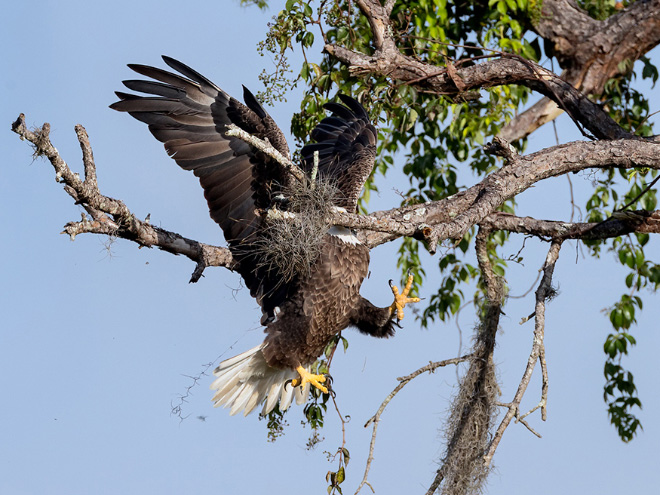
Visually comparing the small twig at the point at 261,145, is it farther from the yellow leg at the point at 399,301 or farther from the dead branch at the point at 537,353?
the yellow leg at the point at 399,301

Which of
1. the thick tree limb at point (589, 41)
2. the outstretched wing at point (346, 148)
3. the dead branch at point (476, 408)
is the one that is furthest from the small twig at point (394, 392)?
the thick tree limb at point (589, 41)

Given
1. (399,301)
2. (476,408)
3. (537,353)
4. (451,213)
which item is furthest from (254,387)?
(537,353)

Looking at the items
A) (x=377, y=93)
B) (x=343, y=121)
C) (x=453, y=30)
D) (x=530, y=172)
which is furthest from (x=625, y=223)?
(x=453, y=30)

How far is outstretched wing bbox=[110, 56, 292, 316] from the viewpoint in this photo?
12.7ft

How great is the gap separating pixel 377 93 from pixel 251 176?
86cm

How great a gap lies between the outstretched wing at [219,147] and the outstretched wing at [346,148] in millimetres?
420

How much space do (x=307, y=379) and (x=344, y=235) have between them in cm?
75

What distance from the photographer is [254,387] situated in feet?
14.0

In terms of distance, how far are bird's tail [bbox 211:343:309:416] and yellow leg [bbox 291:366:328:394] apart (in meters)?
0.12

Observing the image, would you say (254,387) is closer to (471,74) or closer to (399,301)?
(399,301)

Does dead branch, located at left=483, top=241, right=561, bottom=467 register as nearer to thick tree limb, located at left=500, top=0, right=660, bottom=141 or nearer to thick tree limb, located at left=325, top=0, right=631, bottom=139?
thick tree limb, located at left=325, top=0, right=631, bottom=139

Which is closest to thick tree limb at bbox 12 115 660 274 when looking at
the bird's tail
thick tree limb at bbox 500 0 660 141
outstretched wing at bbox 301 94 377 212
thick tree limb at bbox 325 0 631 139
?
outstretched wing at bbox 301 94 377 212

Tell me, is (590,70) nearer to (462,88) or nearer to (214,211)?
(462,88)

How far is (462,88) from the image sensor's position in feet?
14.0
